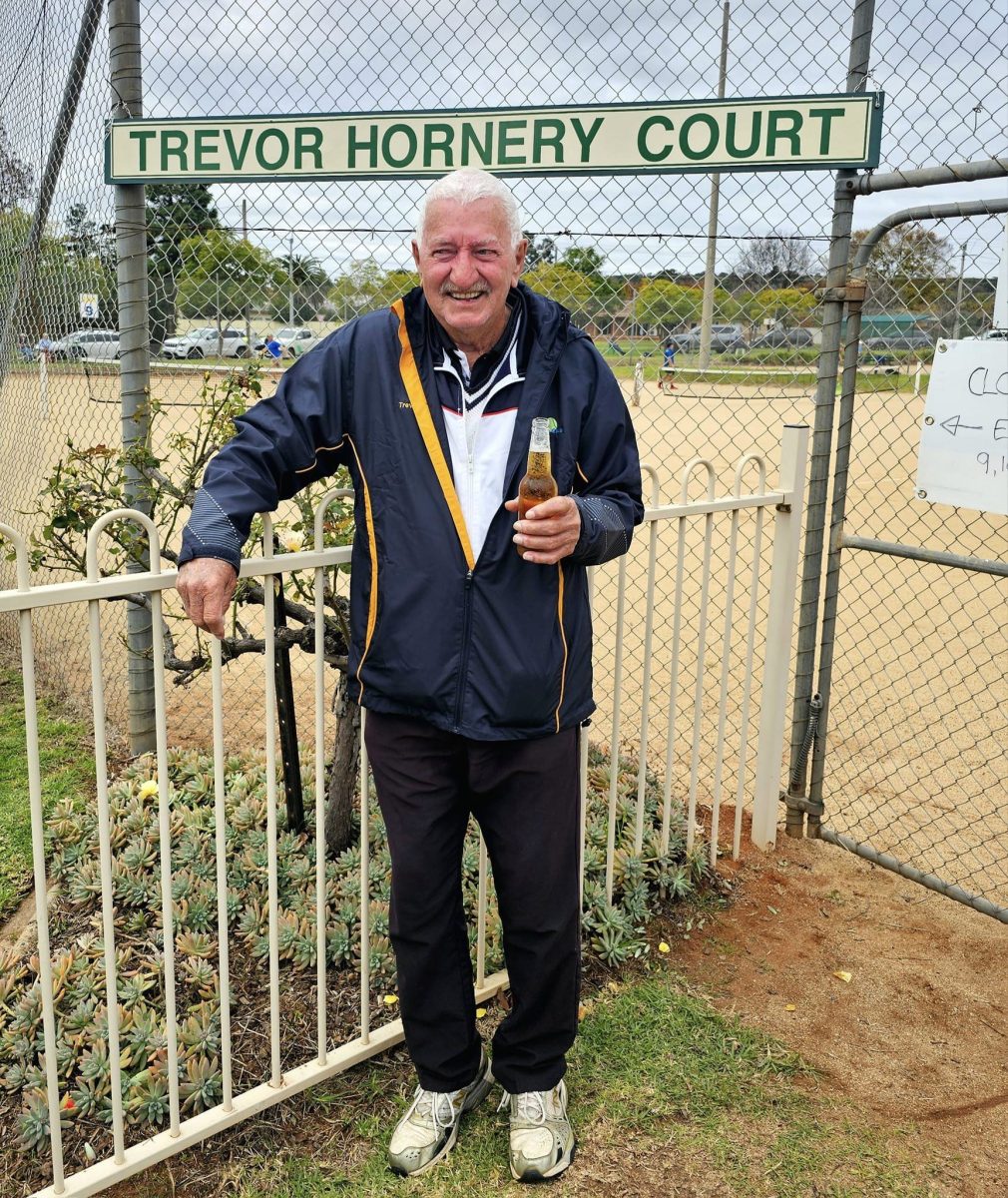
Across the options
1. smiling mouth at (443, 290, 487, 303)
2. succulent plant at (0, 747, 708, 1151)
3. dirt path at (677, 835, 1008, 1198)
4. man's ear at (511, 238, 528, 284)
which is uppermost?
man's ear at (511, 238, 528, 284)

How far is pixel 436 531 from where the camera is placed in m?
2.25

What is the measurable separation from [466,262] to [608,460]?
527mm

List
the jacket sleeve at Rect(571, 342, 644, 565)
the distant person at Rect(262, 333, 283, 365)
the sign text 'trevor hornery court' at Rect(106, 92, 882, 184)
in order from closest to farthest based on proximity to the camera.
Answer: the jacket sleeve at Rect(571, 342, 644, 565), the sign text 'trevor hornery court' at Rect(106, 92, 882, 184), the distant person at Rect(262, 333, 283, 365)

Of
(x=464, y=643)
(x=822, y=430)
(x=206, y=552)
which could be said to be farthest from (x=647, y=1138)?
(x=822, y=430)

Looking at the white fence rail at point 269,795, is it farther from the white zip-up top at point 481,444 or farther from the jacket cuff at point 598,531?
the jacket cuff at point 598,531

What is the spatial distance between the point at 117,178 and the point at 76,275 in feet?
3.66

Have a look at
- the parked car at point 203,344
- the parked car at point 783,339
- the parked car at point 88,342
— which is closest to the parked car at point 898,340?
the parked car at point 783,339

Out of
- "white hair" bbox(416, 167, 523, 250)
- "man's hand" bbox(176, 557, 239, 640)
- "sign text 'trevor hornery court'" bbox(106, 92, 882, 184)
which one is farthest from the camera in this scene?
"sign text 'trevor hornery court'" bbox(106, 92, 882, 184)

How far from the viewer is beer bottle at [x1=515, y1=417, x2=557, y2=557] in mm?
2113

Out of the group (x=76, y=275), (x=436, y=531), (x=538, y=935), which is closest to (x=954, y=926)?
(x=538, y=935)

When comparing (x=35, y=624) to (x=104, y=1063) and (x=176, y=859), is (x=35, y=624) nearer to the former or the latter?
(x=176, y=859)

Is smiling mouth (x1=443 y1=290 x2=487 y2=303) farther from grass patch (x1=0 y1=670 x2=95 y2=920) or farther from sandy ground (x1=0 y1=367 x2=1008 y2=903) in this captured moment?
grass patch (x1=0 y1=670 x2=95 y2=920)

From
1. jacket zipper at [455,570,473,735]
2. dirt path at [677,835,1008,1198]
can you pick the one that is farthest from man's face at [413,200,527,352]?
dirt path at [677,835,1008,1198]

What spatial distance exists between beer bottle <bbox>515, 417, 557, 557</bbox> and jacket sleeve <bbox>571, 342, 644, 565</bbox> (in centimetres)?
16
